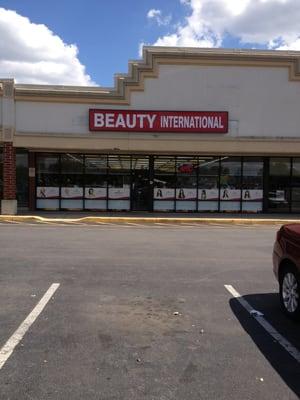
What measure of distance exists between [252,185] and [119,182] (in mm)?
6307

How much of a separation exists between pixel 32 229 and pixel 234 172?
35.9 feet

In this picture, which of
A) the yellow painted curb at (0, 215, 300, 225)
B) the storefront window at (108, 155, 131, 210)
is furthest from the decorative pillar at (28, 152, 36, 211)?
the storefront window at (108, 155, 131, 210)

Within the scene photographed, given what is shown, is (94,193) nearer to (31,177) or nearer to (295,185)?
(31,177)

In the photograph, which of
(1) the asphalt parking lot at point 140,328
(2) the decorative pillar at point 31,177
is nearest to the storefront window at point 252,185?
(2) the decorative pillar at point 31,177

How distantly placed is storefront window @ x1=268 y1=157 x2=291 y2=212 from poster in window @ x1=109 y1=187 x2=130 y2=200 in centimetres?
678

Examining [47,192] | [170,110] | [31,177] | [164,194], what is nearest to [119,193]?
[164,194]

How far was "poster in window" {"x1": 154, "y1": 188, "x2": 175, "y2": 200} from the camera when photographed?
23.8 meters

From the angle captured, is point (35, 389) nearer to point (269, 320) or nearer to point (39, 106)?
point (269, 320)

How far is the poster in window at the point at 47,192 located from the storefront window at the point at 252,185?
8.84 metres

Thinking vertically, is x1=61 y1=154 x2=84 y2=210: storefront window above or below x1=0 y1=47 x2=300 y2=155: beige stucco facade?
below

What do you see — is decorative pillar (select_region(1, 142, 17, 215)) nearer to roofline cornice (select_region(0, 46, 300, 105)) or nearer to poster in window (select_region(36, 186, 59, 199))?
poster in window (select_region(36, 186, 59, 199))

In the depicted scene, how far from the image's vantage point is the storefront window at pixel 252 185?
78.4ft

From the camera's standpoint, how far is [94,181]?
2373 centimetres

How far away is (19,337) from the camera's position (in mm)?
5531
